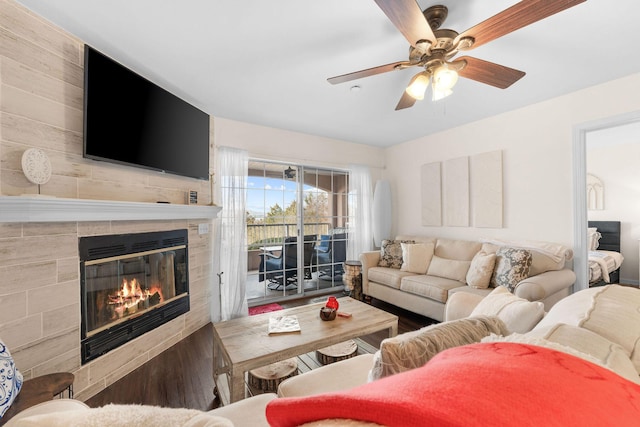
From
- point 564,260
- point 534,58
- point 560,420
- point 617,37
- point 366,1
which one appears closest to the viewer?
point 560,420

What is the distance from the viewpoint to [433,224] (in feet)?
13.2

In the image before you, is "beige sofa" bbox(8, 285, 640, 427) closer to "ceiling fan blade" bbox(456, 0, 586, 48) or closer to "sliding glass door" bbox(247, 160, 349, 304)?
"ceiling fan blade" bbox(456, 0, 586, 48)

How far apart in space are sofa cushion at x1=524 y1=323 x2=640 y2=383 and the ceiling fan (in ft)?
4.26

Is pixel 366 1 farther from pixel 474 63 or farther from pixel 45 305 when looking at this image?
pixel 45 305

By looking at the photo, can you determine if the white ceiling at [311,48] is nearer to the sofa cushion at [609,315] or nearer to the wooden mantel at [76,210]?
the wooden mantel at [76,210]

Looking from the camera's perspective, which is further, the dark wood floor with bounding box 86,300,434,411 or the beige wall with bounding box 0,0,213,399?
the dark wood floor with bounding box 86,300,434,411

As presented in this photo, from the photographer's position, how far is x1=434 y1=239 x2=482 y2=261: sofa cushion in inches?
128

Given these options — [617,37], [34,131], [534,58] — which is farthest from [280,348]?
[617,37]

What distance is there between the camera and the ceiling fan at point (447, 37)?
1.20 meters

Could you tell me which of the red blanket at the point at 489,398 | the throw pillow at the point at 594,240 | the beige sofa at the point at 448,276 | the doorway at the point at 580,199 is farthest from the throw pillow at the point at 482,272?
the throw pillow at the point at 594,240

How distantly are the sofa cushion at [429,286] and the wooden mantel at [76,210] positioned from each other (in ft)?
8.58

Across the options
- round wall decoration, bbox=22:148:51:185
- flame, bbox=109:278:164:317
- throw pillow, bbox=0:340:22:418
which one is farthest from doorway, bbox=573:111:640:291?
round wall decoration, bbox=22:148:51:185

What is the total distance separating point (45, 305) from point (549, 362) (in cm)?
247

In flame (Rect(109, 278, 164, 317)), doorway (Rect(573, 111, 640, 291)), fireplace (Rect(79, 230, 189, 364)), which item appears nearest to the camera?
fireplace (Rect(79, 230, 189, 364))
